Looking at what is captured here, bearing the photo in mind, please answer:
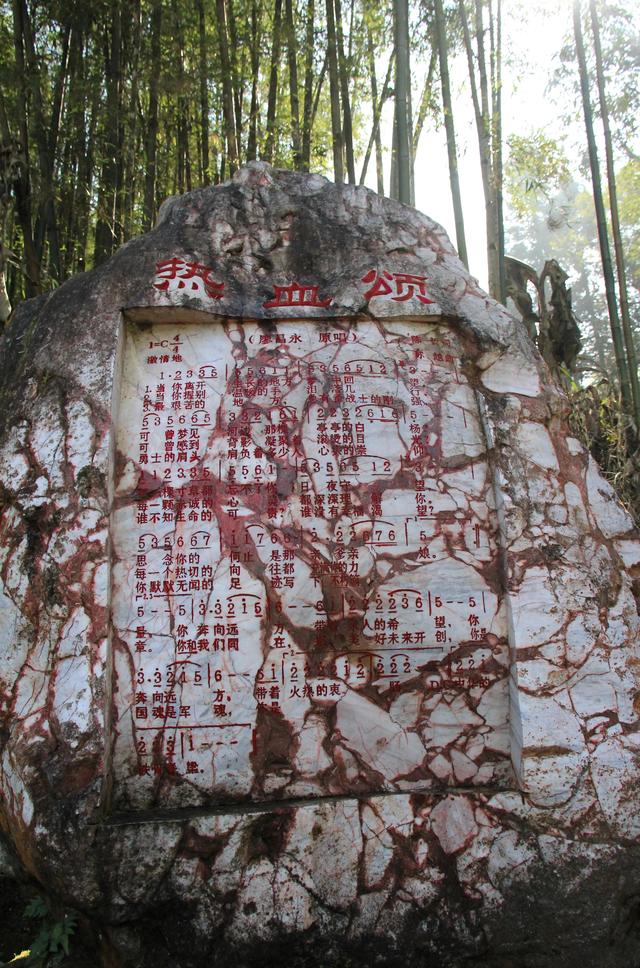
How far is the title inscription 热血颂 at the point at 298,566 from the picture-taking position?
6.95 feet

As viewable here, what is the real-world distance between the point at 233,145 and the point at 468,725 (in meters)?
3.45

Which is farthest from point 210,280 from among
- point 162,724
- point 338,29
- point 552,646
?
point 338,29

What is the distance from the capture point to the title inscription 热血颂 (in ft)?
6.95

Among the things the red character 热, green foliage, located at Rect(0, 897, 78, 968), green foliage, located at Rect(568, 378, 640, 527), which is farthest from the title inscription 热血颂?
green foliage, located at Rect(568, 378, 640, 527)

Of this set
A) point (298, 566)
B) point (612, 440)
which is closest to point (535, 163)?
point (612, 440)

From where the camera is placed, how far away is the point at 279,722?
83.8 inches

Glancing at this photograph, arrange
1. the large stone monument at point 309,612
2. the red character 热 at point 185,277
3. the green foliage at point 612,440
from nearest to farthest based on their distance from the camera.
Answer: the large stone monument at point 309,612 < the red character 热 at point 185,277 < the green foliage at point 612,440

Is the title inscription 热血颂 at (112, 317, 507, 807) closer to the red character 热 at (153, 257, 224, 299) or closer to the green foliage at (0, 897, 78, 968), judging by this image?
the red character 热 at (153, 257, 224, 299)

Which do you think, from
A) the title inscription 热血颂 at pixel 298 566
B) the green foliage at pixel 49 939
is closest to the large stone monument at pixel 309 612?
the title inscription 热血颂 at pixel 298 566

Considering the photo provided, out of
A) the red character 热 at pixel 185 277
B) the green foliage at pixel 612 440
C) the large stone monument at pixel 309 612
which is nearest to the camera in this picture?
the large stone monument at pixel 309 612

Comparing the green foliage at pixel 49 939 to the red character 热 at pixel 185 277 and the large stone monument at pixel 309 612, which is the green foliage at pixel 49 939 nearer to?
the large stone monument at pixel 309 612

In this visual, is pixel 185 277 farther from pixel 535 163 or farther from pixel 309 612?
pixel 535 163

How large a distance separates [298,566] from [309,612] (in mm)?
142

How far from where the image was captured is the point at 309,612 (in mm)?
2199
